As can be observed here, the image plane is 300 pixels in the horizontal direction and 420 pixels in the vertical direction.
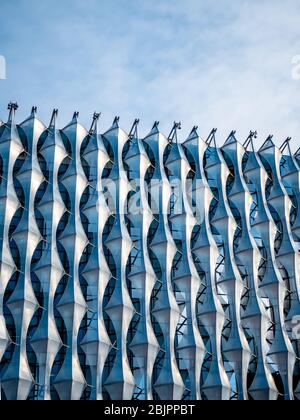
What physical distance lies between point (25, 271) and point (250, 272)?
1521 centimetres

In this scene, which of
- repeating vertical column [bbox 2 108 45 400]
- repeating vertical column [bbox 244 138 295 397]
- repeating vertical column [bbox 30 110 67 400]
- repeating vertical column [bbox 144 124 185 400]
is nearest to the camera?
repeating vertical column [bbox 2 108 45 400]

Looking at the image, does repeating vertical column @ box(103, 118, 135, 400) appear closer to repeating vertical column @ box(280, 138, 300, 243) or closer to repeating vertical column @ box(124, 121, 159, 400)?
repeating vertical column @ box(124, 121, 159, 400)

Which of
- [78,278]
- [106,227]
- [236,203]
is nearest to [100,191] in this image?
[106,227]

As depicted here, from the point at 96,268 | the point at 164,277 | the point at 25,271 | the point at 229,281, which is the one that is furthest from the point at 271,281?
the point at 25,271

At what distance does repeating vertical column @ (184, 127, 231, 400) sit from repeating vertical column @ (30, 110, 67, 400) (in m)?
9.36

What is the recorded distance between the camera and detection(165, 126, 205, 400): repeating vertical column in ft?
159

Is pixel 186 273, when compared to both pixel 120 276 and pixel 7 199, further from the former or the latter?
pixel 7 199

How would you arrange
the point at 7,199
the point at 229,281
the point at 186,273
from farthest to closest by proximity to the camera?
1. the point at 229,281
2. the point at 186,273
3. the point at 7,199

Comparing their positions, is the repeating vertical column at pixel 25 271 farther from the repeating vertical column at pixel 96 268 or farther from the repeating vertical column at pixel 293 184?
the repeating vertical column at pixel 293 184

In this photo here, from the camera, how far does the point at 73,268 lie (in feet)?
161

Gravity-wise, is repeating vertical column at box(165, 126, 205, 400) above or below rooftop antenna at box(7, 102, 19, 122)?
below

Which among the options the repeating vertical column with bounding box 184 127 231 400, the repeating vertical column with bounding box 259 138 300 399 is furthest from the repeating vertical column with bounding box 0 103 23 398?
the repeating vertical column with bounding box 259 138 300 399
